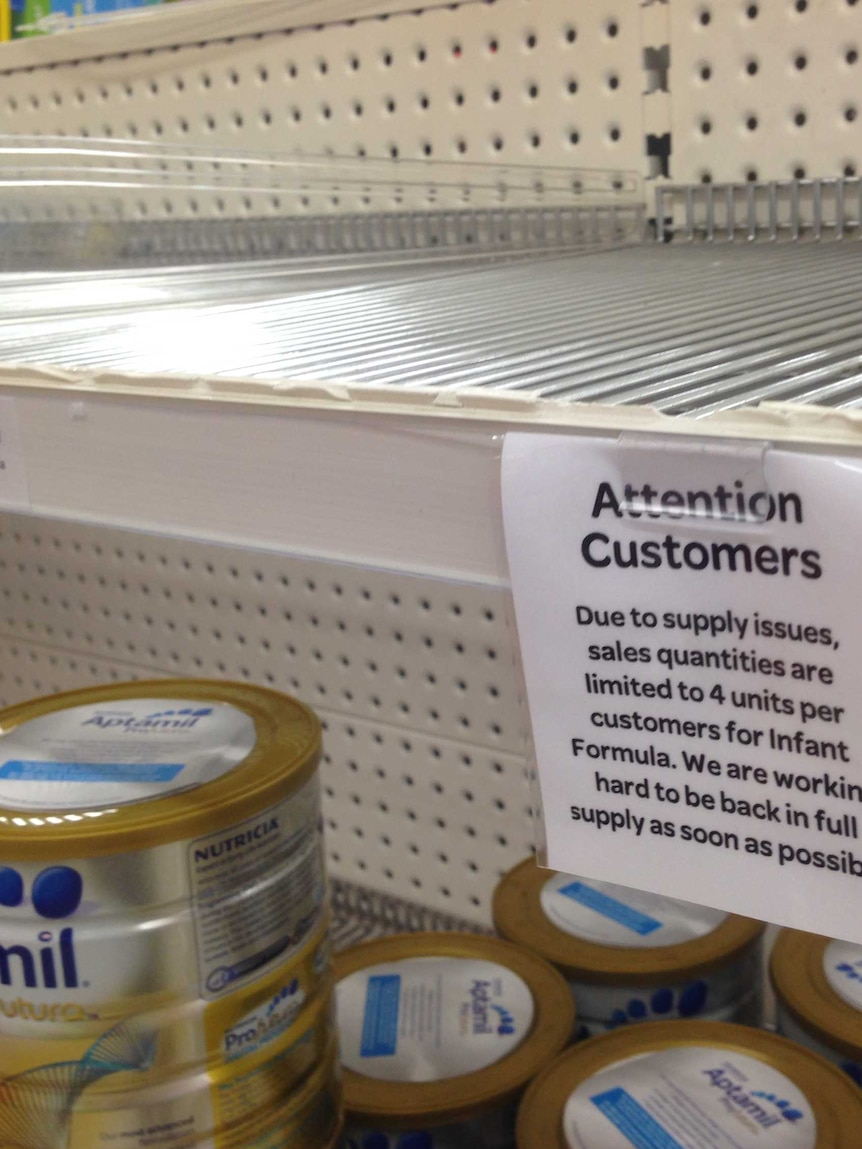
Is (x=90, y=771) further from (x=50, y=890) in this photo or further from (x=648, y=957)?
(x=648, y=957)

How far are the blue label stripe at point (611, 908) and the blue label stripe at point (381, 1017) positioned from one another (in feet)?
0.54

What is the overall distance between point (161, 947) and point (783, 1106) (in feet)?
1.37

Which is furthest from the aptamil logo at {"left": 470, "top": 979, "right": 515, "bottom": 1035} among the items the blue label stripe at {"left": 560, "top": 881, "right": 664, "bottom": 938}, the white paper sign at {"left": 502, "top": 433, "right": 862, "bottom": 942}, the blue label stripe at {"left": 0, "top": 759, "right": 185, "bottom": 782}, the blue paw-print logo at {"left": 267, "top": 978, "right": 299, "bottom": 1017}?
the white paper sign at {"left": 502, "top": 433, "right": 862, "bottom": 942}

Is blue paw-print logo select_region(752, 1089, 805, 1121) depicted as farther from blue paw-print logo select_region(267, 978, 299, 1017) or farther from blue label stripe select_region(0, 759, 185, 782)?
blue label stripe select_region(0, 759, 185, 782)

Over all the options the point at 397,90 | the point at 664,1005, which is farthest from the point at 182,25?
the point at 664,1005

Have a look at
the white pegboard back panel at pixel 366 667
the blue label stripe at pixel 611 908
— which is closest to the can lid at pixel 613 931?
the blue label stripe at pixel 611 908

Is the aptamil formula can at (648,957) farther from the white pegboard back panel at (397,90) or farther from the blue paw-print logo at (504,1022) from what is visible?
the white pegboard back panel at (397,90)

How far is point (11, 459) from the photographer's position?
0.51m

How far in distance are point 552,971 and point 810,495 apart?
69cm

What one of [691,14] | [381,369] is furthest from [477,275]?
[381,369]

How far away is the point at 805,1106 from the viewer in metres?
0.77

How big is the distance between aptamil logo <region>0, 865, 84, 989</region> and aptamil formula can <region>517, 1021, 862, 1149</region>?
314 millimetres

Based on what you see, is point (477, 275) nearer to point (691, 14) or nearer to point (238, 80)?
point (691, 14)

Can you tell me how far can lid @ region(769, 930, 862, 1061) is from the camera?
82 centimetres
